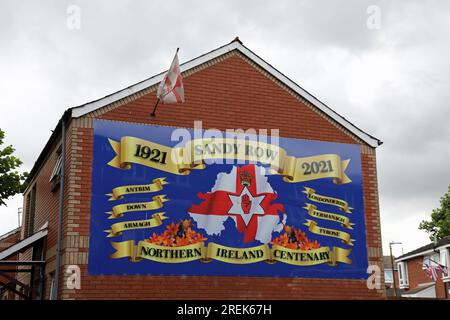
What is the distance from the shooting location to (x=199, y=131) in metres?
16.4

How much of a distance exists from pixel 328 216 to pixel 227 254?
10.7 ft

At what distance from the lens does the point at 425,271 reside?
39.1m

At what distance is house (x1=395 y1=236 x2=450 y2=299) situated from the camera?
138ft

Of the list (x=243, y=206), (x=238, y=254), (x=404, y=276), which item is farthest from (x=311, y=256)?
(x=404, y=276)

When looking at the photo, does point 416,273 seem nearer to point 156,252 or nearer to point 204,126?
point 204,126

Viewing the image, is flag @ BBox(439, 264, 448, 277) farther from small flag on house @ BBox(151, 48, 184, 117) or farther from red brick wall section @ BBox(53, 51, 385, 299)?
small flag on house @ BBox(151, 48, 184, 117)

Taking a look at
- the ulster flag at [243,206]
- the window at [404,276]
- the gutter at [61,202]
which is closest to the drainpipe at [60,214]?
the gutter at [61,202]

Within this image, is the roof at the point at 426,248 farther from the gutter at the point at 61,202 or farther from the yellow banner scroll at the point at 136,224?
the gutter at the point at 61,202

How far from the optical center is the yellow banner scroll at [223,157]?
51.2ft

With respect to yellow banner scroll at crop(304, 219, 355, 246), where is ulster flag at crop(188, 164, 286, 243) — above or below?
above

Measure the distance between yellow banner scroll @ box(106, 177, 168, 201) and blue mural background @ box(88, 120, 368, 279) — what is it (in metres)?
0.10

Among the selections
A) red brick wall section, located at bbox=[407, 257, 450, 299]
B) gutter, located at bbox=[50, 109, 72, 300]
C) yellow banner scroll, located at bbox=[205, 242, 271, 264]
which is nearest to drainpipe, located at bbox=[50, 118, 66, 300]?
gutter, located at bbox=[50, 109, 72, 300]
